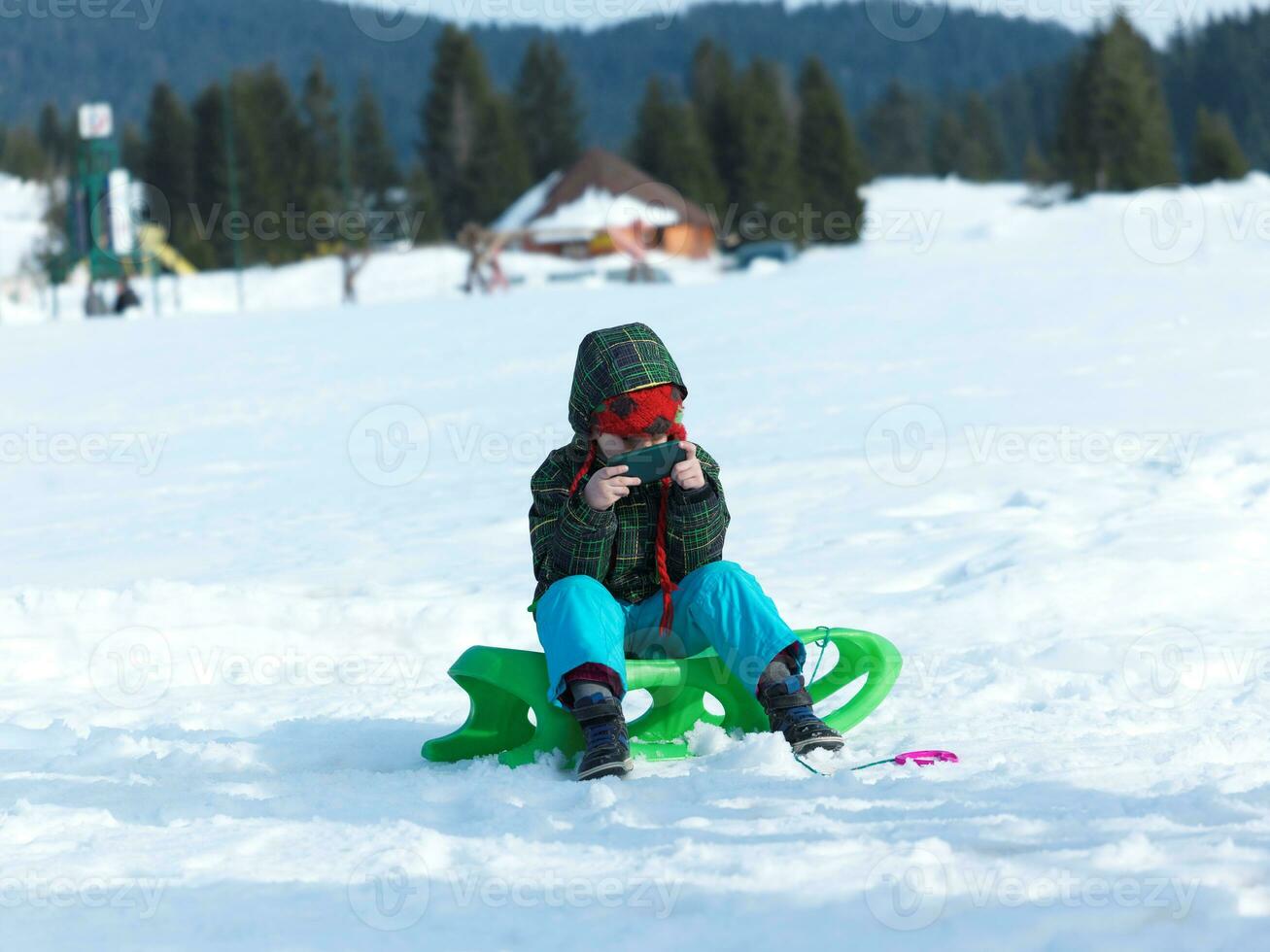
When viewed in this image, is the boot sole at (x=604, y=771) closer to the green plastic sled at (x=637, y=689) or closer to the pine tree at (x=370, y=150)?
the green plastic sled at (x=637, y=689)

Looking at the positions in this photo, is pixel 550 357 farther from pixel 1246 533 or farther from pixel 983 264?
pixel 1246 533

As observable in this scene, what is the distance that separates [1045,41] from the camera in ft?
490

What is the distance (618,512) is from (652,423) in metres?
0.22

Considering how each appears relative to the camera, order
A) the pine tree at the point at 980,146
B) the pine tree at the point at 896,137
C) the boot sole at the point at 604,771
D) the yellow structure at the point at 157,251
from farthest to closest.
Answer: the pine tree at the point at 896,137 < the pine tree at the point at 980,146 < the yellow structure at the point at 157,251 < the boot sole at the point at 604,771

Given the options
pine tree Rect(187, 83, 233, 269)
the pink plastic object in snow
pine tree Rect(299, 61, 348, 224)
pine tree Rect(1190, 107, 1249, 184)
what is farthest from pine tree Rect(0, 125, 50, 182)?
the pink plastic object in snow

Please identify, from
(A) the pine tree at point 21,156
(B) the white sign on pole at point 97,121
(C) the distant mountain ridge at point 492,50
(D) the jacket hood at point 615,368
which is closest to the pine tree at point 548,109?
(B) the white sign on pole at point 97,121

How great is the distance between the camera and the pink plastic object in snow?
2914mm

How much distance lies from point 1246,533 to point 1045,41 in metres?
156

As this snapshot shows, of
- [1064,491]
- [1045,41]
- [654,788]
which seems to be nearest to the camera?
[654,788]

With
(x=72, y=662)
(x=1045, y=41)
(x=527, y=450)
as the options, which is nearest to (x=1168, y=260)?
(x=527, y=450)

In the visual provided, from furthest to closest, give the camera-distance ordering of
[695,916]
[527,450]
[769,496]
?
[527,450], [769,496], [695,916]

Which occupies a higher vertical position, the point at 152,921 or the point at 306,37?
the point at 306,37

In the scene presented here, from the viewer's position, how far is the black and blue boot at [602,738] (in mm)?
2904

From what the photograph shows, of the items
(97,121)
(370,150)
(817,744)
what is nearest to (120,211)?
(97,121)
